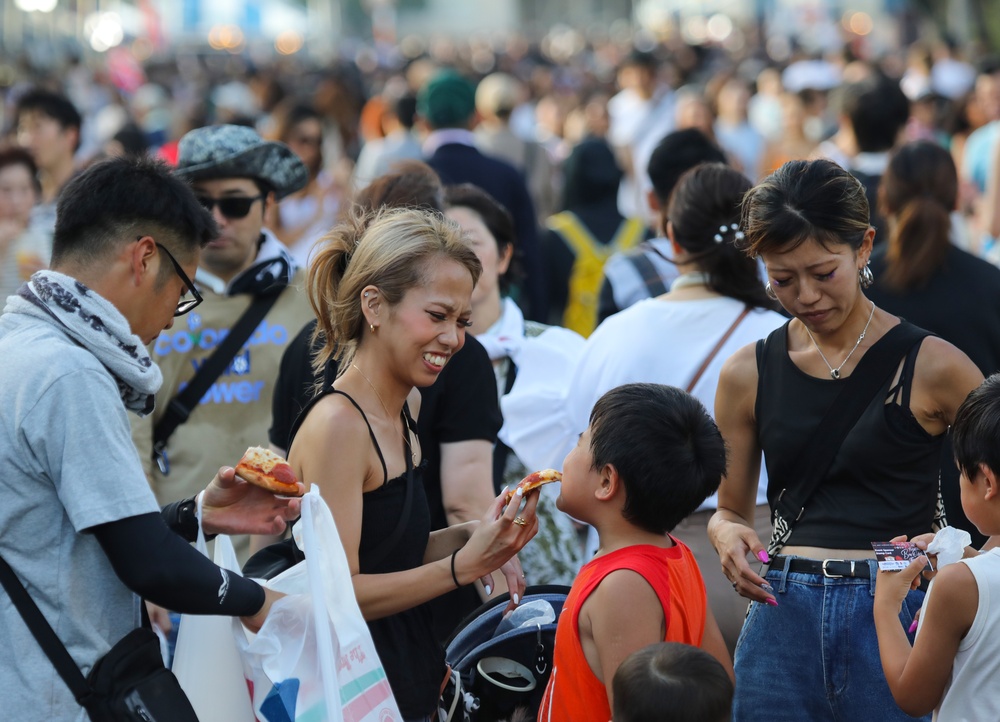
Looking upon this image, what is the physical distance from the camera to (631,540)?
113 inches

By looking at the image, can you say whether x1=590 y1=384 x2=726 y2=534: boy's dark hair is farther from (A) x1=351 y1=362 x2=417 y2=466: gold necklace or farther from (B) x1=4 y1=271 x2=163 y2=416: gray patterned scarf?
(B) x1=4 y1=271 x2=163 y2=416: gray patterned scarf


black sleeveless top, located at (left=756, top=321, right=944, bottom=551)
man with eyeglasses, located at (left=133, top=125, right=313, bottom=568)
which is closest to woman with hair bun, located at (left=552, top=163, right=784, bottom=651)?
black sleeveless top, located at (left=756, top=321, right=944, bottom=551)

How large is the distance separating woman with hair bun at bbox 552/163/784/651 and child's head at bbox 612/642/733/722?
1.57m

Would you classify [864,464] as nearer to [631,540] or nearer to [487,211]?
[631,540]

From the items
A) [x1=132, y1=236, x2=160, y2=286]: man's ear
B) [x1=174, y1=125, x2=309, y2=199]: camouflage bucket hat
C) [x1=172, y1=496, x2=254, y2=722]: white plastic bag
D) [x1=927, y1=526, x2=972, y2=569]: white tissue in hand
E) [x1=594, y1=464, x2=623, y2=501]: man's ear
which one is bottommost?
[x1=172, y1=496, x2=254, y2=722]: white plastic bag

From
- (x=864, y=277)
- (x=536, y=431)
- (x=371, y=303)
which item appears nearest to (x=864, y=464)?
(x=864, y=277)

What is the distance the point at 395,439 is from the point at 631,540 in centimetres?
62

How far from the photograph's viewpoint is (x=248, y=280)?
4.43 metres

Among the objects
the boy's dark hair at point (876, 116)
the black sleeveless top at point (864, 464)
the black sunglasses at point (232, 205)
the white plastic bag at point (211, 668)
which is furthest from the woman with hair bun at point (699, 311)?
the boy's dark hair at point (876, 116)

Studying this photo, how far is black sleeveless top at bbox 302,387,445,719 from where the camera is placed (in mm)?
3008

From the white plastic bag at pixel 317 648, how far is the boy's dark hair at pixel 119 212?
2.18ft

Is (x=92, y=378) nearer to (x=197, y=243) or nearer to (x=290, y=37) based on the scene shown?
(x=197, y=243)

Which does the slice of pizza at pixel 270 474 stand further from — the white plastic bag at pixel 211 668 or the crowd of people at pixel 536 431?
the white plastic bag at pixel 211 668

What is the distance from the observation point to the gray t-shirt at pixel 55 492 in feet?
8.02
